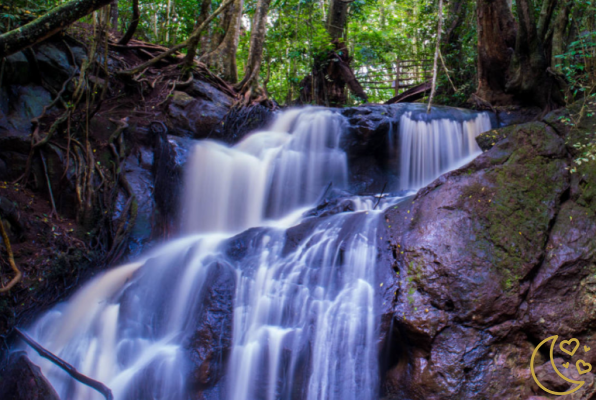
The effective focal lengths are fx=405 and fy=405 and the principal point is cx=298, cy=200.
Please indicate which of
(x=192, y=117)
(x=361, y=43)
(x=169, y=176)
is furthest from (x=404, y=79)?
(x=169, y=176)

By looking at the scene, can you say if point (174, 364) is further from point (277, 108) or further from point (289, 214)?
point (277, 108)

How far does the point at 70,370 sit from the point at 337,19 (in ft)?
36.2

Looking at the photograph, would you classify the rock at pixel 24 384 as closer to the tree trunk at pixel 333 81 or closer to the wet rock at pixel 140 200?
the wet rock at pixel 140 200

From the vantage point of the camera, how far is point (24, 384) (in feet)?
11.8

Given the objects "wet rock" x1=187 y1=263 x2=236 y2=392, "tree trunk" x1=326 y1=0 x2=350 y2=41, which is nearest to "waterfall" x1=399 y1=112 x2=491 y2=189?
"wet rock" x1=187 y1=263 x2=236 y2=392

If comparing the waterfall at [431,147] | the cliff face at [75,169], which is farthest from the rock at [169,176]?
the waterfall at [431,147]

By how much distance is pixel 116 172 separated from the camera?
6.34 metres

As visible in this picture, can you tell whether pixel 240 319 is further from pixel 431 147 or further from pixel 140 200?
pixel 431 147

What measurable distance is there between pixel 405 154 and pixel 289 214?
2.71 metres

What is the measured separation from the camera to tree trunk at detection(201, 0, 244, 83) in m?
10.1

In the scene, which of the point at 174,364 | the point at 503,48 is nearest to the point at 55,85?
the point at 174,364

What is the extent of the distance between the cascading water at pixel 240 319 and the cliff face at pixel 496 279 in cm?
43

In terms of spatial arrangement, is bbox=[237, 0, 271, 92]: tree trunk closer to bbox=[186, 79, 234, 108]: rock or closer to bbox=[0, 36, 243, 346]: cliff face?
bbox=[186, 79, 234, 108]: rock

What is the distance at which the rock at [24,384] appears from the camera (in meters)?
3.56
